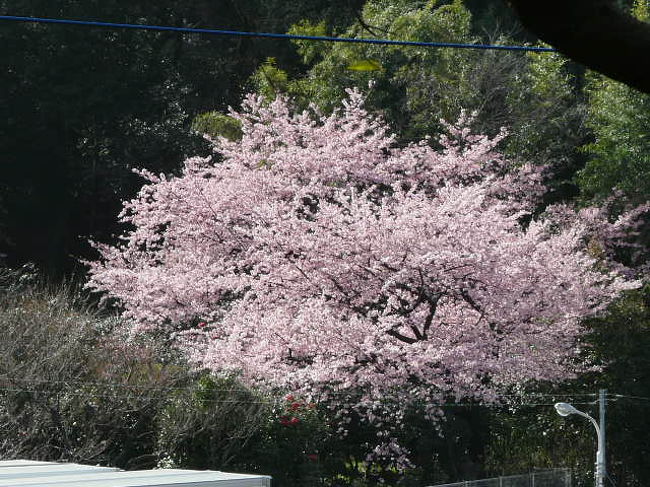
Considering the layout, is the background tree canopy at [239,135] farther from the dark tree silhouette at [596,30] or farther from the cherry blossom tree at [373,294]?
the dark tree silhouette at [596,30]

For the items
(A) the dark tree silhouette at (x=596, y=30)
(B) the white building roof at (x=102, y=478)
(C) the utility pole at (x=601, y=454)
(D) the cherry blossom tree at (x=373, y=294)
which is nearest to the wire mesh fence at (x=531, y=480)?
(C) the utility pole at (x=601, y=454)

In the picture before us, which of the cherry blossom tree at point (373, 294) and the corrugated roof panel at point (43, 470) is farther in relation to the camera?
the cherry blossom tree at point (373, 294)

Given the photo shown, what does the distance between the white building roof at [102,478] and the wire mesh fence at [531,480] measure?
614 cm

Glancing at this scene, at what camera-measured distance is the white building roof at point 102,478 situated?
23.8 ft

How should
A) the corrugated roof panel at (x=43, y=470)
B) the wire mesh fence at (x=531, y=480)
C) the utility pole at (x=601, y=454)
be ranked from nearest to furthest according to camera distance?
the corrugated roof panel at (x=43, y=470), the wire mesh fence at (x=531, y=480), the utility pole at (x=601, y=454)

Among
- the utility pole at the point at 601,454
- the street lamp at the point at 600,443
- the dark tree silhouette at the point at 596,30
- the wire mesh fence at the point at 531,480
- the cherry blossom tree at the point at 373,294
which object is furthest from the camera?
the utility pole at the point at 601,454

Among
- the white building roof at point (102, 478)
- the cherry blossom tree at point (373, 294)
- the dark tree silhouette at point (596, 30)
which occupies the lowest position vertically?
the white building roof at point (102, 478)

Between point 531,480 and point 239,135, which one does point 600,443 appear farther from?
point 239,135

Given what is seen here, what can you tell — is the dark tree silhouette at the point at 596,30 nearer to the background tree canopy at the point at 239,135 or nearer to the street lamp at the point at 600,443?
the background tree canopy at the point at 239,135

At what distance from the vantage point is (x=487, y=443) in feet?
58.1

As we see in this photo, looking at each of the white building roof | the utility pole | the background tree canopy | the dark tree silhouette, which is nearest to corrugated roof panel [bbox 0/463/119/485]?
the white building roof

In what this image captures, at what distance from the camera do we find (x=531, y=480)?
52.5ft

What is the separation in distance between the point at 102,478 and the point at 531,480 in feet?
31.8

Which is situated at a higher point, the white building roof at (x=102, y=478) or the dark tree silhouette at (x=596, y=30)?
the dark tree silhouette at (x=596, y=30)
